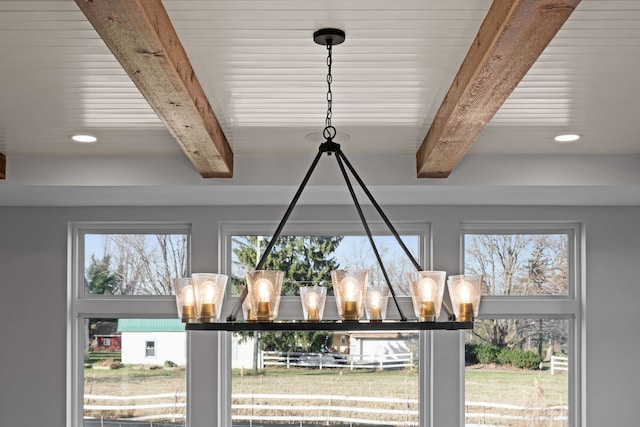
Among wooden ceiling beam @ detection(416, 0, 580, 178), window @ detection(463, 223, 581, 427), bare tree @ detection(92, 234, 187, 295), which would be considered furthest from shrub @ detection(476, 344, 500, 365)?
bare tree @ detection(92, 234, 187, 295)

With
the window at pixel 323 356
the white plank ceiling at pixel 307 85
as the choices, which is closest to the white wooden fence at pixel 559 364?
the window at pixel 323 356

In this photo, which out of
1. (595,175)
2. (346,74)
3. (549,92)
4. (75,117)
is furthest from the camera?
(595,175)

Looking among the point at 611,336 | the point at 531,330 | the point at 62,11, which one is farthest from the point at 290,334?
the point at 62,11

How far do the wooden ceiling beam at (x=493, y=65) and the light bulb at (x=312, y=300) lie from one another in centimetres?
85

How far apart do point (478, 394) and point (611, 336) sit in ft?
2.99

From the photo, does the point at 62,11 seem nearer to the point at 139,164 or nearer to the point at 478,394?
the point at 139,164

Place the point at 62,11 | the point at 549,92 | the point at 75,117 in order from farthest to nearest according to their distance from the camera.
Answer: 1. the point at 75,117
2. the point at 549,92
3. the point at 62,11

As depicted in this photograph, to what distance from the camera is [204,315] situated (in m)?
2.82

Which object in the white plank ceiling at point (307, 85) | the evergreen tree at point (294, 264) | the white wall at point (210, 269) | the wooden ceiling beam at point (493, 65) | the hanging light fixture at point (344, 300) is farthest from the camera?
the evergreen tree at point (294, 264)

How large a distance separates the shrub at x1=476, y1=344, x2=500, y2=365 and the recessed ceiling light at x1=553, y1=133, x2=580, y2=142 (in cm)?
168

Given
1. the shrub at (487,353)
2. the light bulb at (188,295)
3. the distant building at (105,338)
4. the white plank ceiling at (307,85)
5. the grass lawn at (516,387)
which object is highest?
the white plank ceiling at (307,85)

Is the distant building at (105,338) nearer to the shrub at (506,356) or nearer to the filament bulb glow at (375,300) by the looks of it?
the shrub at (506,356)

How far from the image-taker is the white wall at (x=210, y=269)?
472 cm

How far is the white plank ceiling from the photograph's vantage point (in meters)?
2.25
